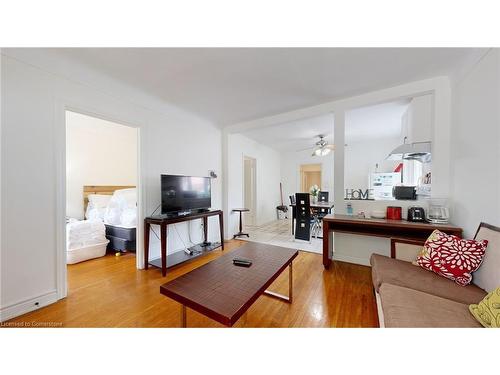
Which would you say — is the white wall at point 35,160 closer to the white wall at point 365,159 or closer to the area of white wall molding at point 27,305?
the area of white wall molding at point 27,305

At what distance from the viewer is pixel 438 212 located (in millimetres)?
2242

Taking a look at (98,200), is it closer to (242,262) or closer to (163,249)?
(163,249)

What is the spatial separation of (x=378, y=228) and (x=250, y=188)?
140 inches

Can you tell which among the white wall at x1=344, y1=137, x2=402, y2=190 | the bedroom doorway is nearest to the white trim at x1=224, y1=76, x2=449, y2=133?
the bedroom doorway

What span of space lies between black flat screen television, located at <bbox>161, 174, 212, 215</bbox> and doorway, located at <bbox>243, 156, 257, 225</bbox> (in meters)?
2.30

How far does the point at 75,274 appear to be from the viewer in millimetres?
2416

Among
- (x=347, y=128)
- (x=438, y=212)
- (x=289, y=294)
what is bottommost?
(x=289, y=294)

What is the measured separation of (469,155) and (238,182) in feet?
12.0

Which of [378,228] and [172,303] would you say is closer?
[172,303]

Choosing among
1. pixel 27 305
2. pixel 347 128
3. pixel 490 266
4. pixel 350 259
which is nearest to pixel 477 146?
pixel 490 266

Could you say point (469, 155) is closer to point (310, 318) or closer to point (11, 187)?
point (310, 318)

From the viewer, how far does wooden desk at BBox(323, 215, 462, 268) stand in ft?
7.16

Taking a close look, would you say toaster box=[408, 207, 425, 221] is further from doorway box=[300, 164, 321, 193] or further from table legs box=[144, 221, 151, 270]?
doorway box=[300, 164, 321, 193]
